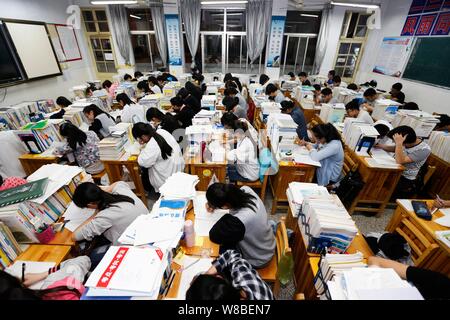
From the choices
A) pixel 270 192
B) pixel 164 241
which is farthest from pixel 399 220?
pixel 164 241

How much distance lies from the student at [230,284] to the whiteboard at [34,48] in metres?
7.12

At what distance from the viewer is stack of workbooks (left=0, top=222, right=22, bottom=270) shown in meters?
1.46

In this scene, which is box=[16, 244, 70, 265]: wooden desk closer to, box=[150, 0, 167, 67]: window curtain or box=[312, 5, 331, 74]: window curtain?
box=[150, 0, 167, 67]: window curtain

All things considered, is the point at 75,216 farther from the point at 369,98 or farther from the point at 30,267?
the point at 369,98

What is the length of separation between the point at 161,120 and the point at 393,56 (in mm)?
7499

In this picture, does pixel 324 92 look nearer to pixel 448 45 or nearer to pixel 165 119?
pixel 448 45

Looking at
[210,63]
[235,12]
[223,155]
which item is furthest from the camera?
[210,63]

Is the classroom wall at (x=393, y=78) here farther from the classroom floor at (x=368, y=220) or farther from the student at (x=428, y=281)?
the student at (x=428, y=281)

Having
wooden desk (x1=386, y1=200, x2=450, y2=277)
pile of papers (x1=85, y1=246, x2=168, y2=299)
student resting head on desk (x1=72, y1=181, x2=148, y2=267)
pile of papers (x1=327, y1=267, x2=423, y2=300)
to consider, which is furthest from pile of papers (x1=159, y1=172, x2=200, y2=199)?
wooden desk (x1=386, y1=200, x2=450, y2=277)

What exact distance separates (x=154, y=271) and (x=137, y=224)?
1.41ft

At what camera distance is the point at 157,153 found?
2648 mm

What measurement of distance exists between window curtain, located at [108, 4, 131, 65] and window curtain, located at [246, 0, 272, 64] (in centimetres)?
437

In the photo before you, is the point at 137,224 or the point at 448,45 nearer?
the point at 137,224

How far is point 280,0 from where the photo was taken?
23.2 feet
